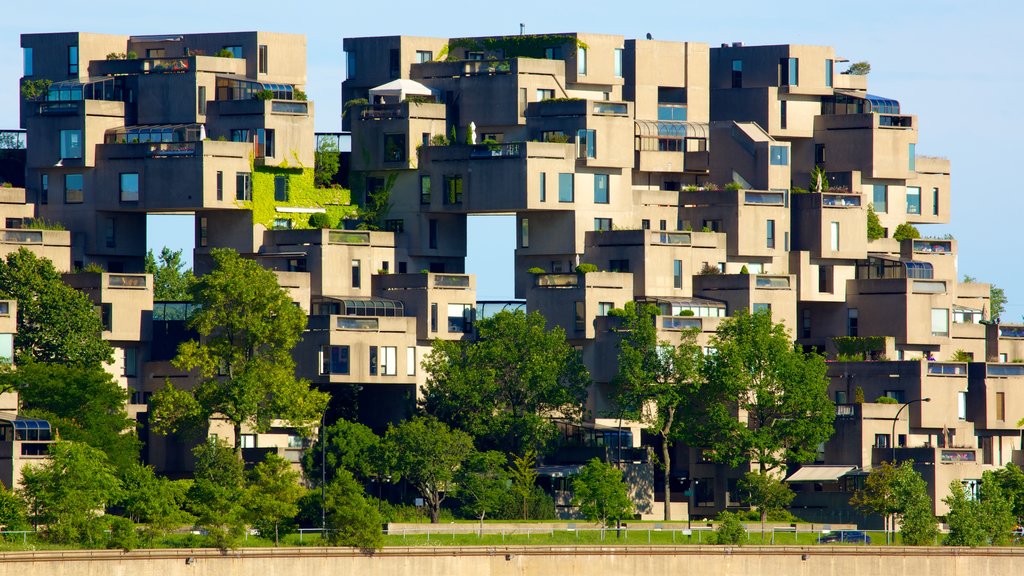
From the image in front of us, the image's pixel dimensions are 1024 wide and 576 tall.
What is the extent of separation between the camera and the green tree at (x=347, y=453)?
6260 inches

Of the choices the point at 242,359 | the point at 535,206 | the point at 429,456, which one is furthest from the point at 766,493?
the point at 242,359

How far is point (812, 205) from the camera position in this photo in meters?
182

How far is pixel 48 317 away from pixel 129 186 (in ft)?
50.4

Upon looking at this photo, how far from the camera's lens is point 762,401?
16300 centimetres

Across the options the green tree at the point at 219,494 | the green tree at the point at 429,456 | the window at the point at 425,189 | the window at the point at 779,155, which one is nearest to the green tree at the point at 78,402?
the green tree at the point at 219,494

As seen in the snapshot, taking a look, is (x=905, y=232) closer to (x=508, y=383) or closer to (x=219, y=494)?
(x=508, y=383)

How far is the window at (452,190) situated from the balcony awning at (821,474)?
1120 inches

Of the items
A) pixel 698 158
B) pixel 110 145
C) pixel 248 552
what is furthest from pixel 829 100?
pixel 248 552

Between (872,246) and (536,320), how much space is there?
31435 mm

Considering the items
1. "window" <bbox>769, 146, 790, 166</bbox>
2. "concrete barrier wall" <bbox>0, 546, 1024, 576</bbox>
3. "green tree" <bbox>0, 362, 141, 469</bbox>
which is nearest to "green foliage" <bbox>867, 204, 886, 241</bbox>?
"window" <bbox>769, 146, 790, 166</bbox>

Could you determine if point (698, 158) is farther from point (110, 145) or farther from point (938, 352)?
point (110, 145)

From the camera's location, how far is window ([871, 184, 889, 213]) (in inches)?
7470

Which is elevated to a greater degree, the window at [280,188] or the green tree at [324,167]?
the green tree at [324,167]

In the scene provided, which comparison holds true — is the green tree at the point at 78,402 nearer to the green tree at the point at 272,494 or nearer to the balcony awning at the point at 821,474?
the green tree at the point at 272,494
